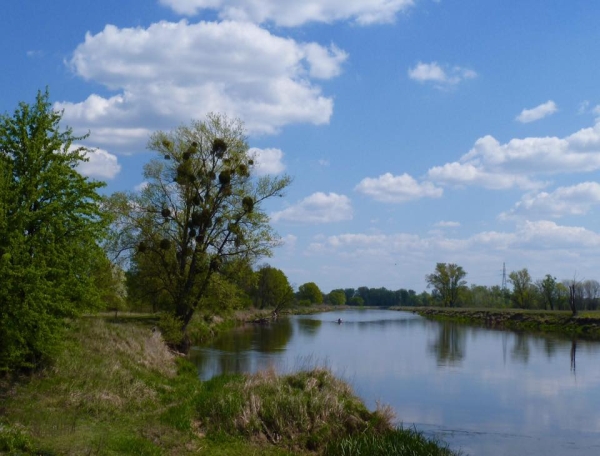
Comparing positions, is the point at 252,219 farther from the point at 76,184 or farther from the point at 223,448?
the point at 223,448

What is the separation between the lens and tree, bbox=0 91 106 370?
1205cm

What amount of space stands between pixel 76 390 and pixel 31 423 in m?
2.78

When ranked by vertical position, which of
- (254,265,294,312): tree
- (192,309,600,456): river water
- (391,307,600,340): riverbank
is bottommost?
(192,309,600,456): river water

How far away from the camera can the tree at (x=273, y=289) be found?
9094 cm

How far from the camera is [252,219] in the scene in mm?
29594

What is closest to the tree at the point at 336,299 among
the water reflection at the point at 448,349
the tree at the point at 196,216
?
the water reflection at the point at 448,349

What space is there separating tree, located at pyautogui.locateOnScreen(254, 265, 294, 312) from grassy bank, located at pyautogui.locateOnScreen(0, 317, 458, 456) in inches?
2881

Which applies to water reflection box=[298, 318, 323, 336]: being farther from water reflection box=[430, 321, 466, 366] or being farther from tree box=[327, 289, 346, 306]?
tree box=[327, 289, 346, 306]

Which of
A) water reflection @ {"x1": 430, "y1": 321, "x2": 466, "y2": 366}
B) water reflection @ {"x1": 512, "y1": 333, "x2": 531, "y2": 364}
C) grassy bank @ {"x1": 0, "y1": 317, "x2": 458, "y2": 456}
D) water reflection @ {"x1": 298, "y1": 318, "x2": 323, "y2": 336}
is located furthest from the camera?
water reflection @ {"x1": 298, "y1": 318, "x2": 323, "y2": 336}

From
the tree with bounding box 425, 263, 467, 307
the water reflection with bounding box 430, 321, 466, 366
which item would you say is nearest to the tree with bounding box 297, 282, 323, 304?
the tree with bounding box 425, 263, 467, 307

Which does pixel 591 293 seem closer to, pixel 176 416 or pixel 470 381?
pixel 470 381

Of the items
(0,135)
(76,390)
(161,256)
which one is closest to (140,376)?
(76,390)

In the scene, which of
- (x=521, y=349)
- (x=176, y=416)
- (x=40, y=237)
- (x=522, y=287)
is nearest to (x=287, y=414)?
(x=176, y=416)

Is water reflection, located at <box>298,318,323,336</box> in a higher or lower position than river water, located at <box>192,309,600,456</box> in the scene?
lower
